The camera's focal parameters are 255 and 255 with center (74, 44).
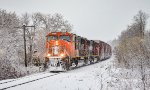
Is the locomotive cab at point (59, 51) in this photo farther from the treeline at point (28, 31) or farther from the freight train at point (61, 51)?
the treeline at point (28, 31)

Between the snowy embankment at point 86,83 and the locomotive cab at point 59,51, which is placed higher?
the locomotive cab at point 59,51

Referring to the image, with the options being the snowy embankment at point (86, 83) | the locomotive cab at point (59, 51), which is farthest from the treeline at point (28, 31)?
the snowy embankment at point (86, 83)

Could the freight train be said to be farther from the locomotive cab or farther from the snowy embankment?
the snowy embankment

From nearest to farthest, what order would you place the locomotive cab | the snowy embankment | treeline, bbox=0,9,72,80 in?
the snowy embankment < the locomotive cab < treeline, bbox=0,9,72,80

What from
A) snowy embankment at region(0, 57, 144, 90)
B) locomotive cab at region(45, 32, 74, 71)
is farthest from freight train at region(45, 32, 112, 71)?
snowy embankment at region(0, 57, 144, 90)

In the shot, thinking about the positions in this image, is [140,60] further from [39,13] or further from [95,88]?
[39,13]

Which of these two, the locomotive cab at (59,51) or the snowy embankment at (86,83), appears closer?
the snowy embankment at (86,83)

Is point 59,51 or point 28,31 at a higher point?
Result: point 28,31

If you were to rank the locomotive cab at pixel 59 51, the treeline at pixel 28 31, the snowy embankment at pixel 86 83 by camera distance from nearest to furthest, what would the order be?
the snowy embankment at pixel 86 83, the locomotive cab at pixel 59 51, the treeline at pixel 28 31

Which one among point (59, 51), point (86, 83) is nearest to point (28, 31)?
point (59, 51)

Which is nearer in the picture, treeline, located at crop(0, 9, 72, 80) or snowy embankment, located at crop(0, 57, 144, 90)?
snowy embankment, located at crop(0, 57, 144, 90)

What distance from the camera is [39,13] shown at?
59.0m

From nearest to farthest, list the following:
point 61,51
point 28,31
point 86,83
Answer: point 86,83
point 61,51
point 28,31

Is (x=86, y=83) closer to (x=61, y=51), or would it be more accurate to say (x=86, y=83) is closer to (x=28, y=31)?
(x=61, y=51)
